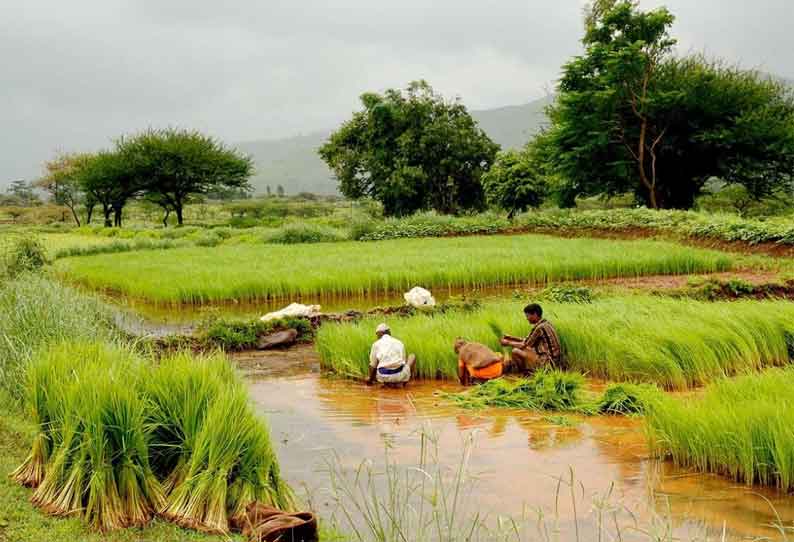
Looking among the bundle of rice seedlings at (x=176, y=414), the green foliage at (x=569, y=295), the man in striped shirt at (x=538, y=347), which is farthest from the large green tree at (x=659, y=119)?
the bundle of rice seedlings at (x=176, y=414)

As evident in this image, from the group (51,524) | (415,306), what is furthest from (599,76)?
(51,524)

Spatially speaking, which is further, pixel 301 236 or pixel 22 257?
pixel 301 236

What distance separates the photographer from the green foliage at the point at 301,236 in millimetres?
31377

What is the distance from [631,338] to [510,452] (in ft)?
11.0

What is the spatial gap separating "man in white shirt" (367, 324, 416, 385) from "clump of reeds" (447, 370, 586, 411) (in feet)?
2.70

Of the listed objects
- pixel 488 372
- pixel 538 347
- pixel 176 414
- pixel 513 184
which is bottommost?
pixel 488 372

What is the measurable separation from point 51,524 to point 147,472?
0.66 metres

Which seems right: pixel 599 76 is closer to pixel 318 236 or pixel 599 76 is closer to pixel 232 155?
pixel 318 236

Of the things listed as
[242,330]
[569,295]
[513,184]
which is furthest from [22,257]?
[513,184]

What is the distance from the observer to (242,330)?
11695 mm

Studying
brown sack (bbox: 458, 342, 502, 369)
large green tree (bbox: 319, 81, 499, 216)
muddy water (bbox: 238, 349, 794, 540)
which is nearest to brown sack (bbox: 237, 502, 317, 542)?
muddy water (bbox: 238, 349, 794, 540)

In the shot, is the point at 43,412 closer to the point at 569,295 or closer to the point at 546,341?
the point at 546,341

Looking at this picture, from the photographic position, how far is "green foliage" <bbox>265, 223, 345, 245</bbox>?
1235 inches

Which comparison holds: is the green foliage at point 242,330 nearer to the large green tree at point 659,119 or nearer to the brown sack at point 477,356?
the brown sack at point 477,356
